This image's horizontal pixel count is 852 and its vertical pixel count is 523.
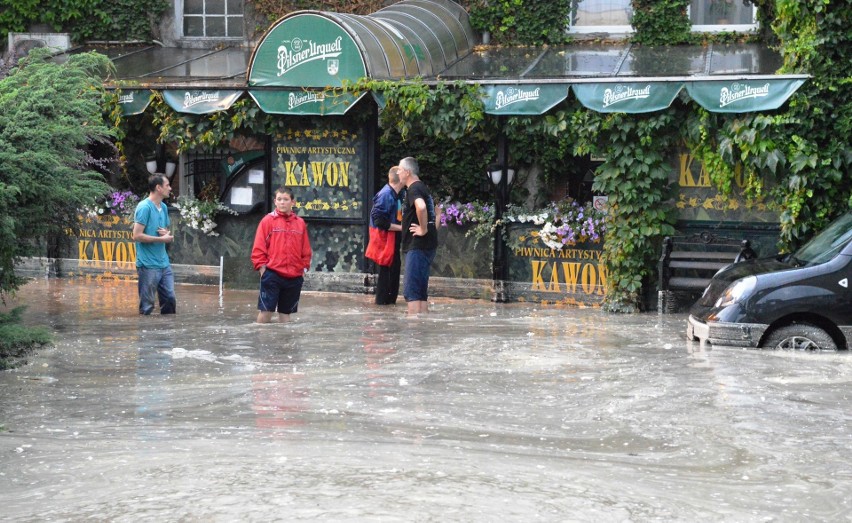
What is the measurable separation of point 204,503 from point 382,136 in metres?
15.9

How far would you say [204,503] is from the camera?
6812 mm

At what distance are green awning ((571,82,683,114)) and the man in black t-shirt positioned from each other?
8.58 feet

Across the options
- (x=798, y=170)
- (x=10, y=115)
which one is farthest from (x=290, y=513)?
(x=798, y=170)

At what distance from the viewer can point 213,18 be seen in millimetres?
22891

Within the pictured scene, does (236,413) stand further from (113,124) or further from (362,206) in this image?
(113,124)

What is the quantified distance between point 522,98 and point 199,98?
4.93 m

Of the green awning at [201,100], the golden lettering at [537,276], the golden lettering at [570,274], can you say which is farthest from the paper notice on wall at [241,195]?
the golden lettering at [570,274]

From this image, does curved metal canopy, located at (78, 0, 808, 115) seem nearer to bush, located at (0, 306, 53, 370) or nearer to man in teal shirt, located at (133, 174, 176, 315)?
man in teal shirt, located at (133, 174, 176, 315)

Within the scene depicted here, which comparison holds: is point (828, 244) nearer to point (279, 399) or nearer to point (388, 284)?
point (279, 399)

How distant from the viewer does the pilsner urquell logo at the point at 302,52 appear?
17750 millimetres

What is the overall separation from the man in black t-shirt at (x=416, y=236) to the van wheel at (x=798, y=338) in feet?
15.2

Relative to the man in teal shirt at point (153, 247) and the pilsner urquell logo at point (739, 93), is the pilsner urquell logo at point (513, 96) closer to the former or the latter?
the pilsner urquell logo at point (739, 93)

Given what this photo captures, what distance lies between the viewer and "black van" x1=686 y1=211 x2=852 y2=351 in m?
12.0

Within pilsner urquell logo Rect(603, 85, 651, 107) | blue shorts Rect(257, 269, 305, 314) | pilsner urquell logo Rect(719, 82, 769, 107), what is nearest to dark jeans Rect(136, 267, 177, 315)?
blue shorts Rect(257, 269, 305, 314)
